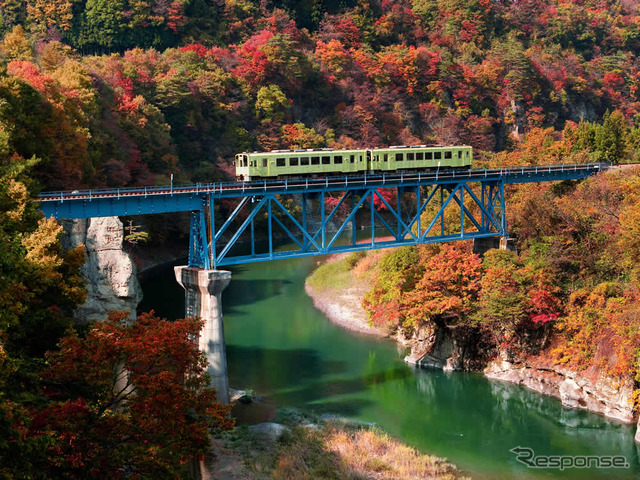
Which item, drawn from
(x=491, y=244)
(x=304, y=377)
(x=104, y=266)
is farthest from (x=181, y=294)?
(x=491, y=244)

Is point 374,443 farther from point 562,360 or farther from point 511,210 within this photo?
point 511,210

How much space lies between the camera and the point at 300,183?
43.5 metres

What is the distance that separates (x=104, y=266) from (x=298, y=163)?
11.9 m

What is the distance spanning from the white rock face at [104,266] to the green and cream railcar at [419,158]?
15.7 metres

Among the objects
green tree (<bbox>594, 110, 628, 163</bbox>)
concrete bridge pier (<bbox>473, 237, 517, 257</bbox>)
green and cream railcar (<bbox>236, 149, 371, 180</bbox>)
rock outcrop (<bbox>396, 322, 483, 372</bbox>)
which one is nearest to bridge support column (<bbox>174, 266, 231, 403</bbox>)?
green and cream railcar (<bbox>236, 149, 371, 180</bbox>)

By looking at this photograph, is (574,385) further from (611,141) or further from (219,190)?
(611,141)

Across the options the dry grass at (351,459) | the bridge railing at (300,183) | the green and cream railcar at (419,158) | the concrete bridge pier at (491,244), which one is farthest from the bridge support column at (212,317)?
the concrete bridge pier at (491,244)

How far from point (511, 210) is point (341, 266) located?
57.5 feet

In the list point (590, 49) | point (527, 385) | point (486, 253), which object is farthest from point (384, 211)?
point (590, 49)

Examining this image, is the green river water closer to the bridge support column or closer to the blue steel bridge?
the bridge support column

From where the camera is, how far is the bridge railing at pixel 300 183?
125ft

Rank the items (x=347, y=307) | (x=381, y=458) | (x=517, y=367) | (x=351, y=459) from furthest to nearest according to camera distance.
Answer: (x=347, y=307) → (x=517, y=367) → (x=381, y=458) → (x=351, y=459)

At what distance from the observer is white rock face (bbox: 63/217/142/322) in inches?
1553

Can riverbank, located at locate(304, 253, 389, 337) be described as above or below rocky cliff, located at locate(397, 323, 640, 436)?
above
